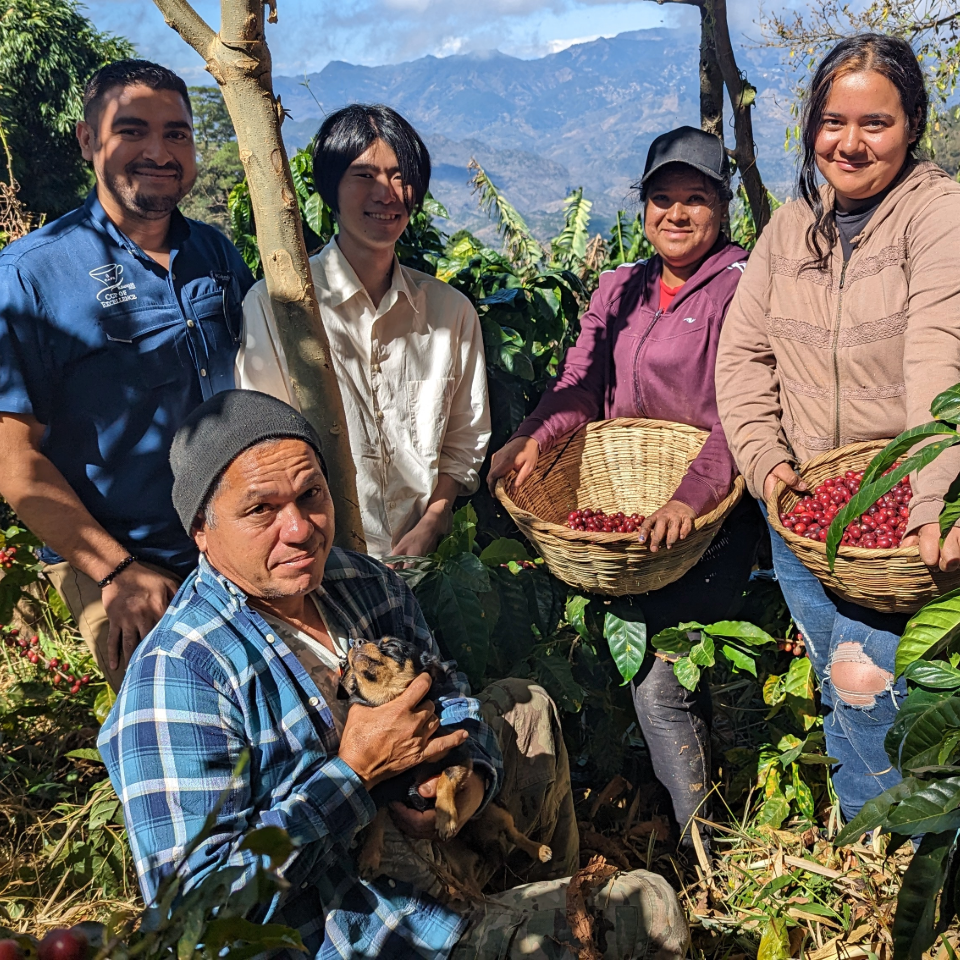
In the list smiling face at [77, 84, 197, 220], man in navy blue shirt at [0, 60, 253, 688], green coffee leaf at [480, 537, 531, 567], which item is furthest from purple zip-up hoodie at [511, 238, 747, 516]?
smiling face at [77, 84, 197, 220]

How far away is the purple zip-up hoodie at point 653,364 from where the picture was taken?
8.82 feet

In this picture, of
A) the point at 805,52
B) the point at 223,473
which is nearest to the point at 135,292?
the point at 223,473

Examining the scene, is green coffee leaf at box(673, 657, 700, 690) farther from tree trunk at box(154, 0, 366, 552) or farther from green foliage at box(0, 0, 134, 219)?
green foliage at box(0, 0, 134, 219)

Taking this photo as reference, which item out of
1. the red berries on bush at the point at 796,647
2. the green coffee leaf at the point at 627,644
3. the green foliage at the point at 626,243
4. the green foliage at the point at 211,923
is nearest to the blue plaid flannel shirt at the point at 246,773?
the green foliage at the point at 211,923

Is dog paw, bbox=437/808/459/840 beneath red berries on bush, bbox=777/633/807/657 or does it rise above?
above

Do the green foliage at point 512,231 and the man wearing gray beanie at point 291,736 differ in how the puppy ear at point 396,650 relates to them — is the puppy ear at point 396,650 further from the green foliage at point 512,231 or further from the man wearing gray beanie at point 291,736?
the green foliage at point 512,231

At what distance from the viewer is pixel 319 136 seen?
2.89 m

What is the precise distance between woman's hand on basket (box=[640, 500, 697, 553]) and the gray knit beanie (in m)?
0.93

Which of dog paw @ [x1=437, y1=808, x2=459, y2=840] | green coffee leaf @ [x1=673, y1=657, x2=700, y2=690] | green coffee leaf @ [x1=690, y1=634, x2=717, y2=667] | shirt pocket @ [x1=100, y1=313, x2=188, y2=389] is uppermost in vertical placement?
shirt pocket @ [x1=100, y1=313, x2=188, y2=389]

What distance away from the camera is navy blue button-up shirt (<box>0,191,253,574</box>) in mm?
2496

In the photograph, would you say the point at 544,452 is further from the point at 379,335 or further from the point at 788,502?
the point at 788,502

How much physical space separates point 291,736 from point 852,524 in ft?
4.90

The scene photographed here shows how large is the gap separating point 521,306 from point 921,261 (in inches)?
66.8

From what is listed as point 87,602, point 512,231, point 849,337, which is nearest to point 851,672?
point 849,337
